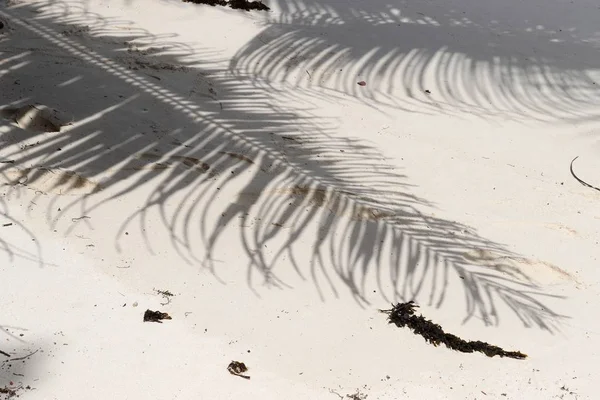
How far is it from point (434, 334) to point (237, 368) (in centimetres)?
79

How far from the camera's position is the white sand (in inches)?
106

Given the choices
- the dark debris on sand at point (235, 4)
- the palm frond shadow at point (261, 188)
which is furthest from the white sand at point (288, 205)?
the dark debris on sand at point (235, 4)

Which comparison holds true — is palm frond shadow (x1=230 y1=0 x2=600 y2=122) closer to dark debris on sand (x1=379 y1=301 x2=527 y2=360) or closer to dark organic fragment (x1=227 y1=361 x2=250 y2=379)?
dark debris on sand (x1=379 y1=301 x2=527 y2=360)

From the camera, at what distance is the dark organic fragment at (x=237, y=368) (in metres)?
2.61

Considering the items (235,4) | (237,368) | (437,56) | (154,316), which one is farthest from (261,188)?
(235,4)

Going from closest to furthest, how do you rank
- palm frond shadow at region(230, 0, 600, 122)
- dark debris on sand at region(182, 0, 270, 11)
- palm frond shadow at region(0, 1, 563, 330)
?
1. palm frond shadow at region(0, 1, 563, 330)
2. palm frond shadow at region(230, 0, 600, 122)
3. dark debris on sand at region(182, 0, 270, 11)

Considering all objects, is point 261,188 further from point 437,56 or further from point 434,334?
point 437,56

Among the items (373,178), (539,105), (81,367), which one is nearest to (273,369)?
(81,367)

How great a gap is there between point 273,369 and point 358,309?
1.59 ft

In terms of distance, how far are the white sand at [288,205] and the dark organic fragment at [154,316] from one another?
0.11ft

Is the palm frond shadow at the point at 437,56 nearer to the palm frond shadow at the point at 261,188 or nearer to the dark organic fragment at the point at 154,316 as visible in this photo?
the palm frond shadow at the point at 261,188

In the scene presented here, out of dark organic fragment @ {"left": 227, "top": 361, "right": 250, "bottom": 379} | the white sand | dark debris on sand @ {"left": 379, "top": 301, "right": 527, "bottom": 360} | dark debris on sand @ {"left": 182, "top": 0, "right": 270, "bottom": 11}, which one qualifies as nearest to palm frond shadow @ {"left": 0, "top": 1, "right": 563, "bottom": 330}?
the white sand

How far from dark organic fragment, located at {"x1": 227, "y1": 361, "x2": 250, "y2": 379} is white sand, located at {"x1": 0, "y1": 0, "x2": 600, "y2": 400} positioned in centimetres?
3

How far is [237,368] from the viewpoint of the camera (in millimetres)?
2625
